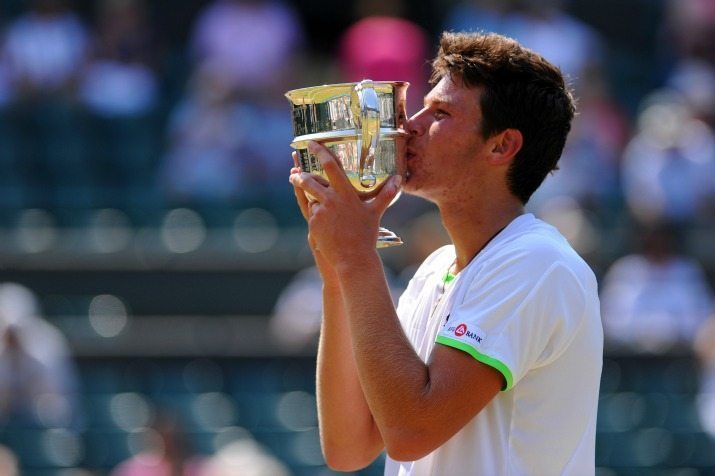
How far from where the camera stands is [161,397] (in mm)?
8211

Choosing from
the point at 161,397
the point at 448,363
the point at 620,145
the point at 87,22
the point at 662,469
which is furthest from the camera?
the point at 87,22

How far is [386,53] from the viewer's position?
947cm

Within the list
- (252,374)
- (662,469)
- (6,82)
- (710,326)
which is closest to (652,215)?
(710,326)

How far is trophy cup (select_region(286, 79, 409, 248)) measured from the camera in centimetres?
277

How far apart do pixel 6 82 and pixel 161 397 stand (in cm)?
304

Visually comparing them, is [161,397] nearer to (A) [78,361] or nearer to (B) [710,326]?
(A) [78,361]

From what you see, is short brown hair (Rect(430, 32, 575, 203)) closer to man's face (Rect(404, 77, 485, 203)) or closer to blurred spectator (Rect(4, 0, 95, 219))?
man's face (Rect(404, 77, 485, 203))

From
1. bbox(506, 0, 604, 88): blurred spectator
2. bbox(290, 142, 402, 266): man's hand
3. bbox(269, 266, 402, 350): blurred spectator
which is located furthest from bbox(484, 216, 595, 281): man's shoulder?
bbox(506, 0, 604, 88): blurred spectator

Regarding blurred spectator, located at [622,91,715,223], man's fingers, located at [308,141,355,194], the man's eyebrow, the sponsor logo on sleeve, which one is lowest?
blurred spectator, located at [622,91,715,223]

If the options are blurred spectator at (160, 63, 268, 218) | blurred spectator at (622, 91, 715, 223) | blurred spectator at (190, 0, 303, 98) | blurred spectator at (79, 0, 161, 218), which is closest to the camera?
blurred spectator at (622, 91, 715, 223)

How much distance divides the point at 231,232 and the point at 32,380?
1690mm

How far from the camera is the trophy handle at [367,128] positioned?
2.76m

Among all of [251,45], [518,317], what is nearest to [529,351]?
[518,317]

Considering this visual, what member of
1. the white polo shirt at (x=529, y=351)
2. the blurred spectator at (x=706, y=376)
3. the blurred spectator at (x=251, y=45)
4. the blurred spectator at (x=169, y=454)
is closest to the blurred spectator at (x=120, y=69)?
the blurred spectator at (x=251, y=45)
